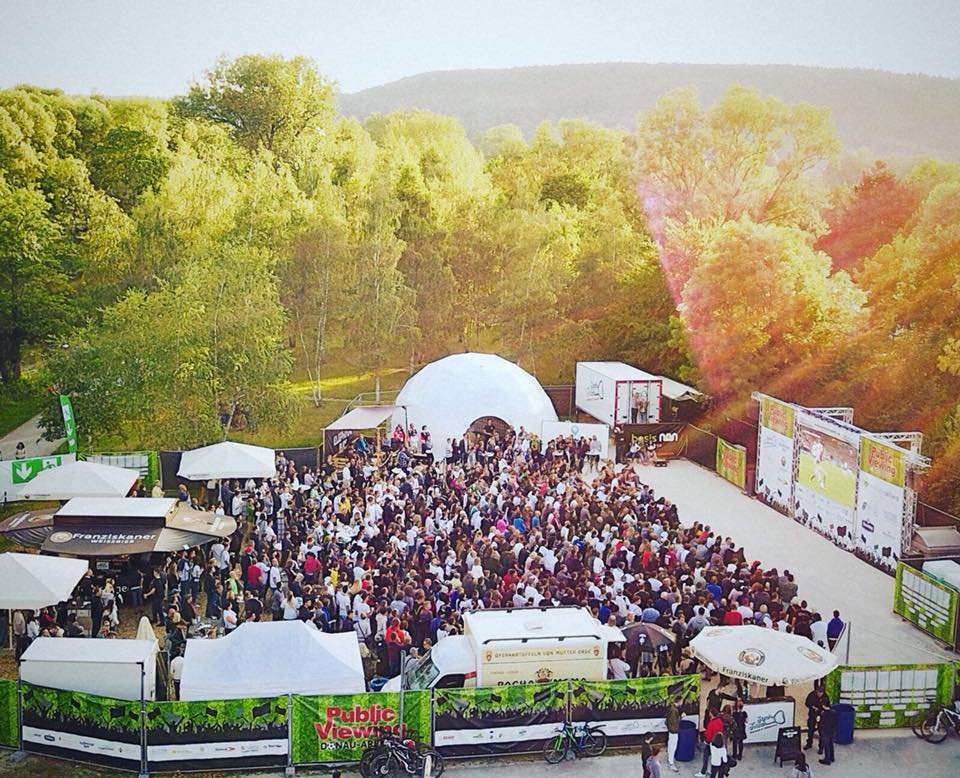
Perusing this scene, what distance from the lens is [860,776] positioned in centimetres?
1294

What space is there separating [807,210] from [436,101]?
12142 centimetres

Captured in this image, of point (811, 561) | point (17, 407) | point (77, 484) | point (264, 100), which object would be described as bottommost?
point (17, 407)

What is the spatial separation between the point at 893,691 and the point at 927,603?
413cm

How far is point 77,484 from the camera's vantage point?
2017cm

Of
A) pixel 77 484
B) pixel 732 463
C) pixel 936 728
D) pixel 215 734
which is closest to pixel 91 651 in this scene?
pixel 215 734

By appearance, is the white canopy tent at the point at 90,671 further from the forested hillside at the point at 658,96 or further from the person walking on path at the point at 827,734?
the forested hillside at the point at 658,96

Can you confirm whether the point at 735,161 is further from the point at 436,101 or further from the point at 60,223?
the point at 436,101

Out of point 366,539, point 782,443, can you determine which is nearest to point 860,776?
point 366,539

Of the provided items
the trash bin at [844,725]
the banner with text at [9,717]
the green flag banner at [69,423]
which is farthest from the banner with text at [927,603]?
the green flag banner at [69,423]

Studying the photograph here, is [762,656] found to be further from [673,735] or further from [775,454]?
[775,454]

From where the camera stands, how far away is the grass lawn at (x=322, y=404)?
32.0 m

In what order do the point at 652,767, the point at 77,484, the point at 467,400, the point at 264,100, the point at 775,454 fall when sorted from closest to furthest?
the point at 652,767 → the point at 77,484 → the point at 775,454 → the point at 467,400 → the point at 264,100

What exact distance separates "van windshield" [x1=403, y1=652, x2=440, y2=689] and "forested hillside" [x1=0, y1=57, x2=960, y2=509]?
13.5m

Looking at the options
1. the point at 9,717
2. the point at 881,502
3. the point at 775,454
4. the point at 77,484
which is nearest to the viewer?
the point at 9,717
